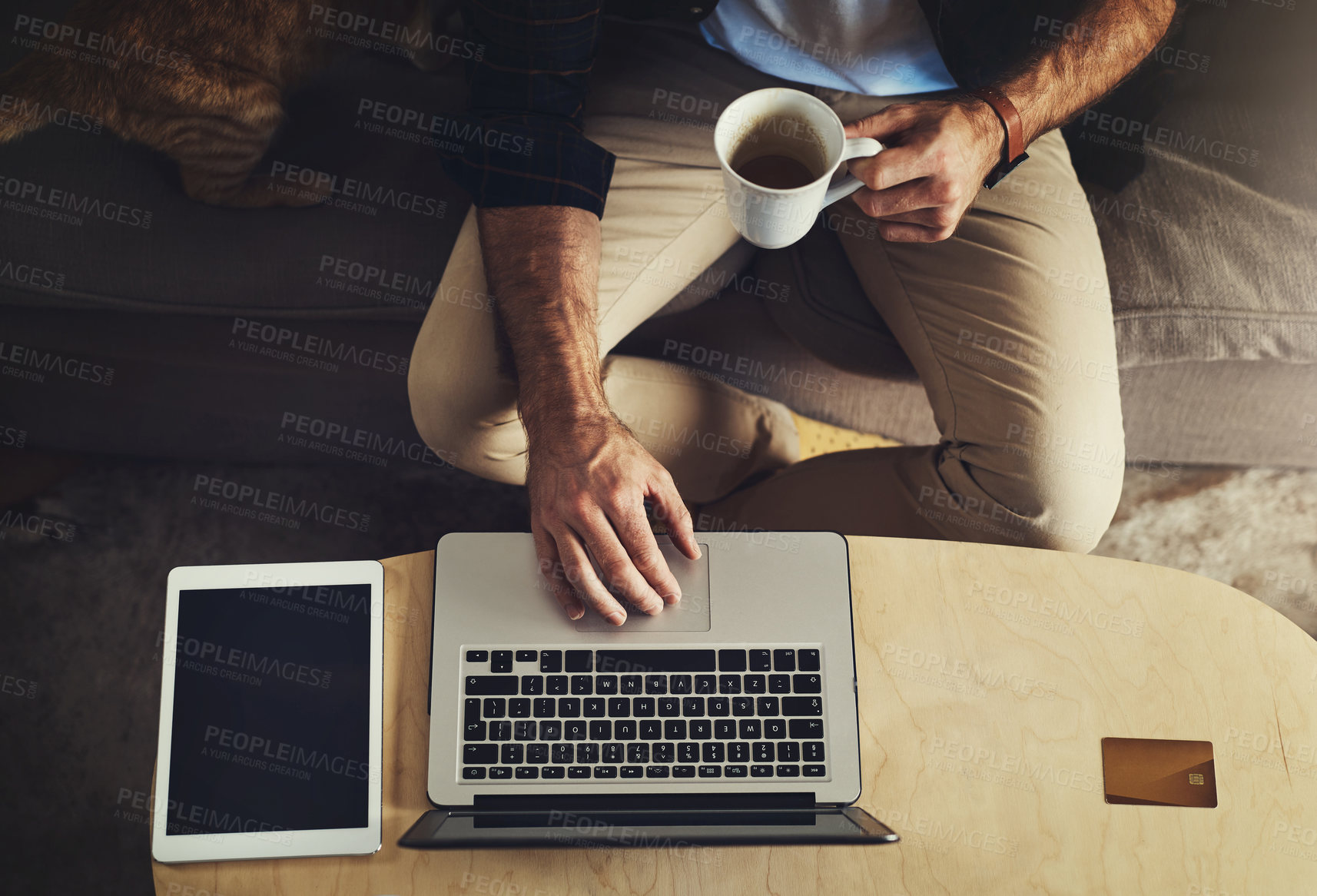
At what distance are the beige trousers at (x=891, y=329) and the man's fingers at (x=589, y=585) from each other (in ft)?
1.27

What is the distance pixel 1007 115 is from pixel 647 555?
0.72 meters

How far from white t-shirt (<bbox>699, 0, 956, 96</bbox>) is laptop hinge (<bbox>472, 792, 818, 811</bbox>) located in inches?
39.0

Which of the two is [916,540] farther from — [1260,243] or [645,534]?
[1260,243]

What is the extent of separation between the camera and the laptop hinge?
703 mm

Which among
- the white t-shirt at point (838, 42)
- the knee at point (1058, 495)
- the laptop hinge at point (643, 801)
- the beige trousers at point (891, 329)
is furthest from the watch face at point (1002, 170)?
the laptop hinge at point (643, 801)

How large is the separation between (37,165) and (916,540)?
137cm

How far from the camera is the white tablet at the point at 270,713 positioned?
677 mm

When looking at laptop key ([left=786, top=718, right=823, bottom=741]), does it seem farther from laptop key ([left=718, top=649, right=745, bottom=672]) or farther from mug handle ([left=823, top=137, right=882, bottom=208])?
mug handle ([left=823, top=137, right=882, bottom=208])

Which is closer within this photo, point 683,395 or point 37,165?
point 37,165

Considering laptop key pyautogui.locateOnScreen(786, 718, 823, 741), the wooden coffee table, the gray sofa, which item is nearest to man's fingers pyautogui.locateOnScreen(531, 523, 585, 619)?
the wooden coffee table

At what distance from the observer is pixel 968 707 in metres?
0.75

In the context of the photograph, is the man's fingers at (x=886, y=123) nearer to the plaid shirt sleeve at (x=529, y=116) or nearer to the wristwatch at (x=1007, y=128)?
the wristwatch at (x=1007, y=128)

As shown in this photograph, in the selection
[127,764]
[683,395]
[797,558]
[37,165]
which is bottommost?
[127,764]

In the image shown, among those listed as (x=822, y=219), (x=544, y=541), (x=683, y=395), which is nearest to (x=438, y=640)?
(x=544, y=541)
